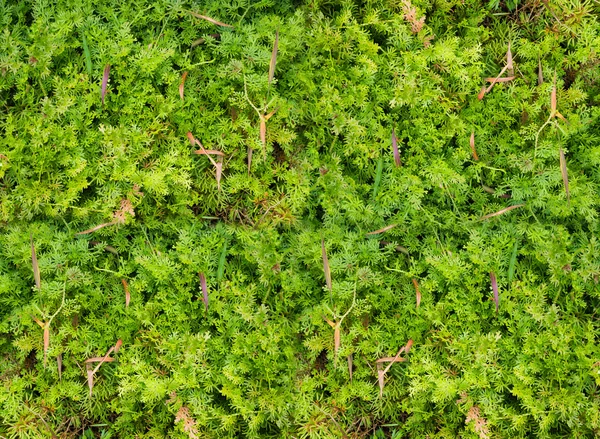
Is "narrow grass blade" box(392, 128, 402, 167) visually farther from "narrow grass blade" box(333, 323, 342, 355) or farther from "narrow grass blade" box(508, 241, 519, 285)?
"narrow grass blade" box(333, 323, 342, 355)

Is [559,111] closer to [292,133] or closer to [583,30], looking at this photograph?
[583,30]

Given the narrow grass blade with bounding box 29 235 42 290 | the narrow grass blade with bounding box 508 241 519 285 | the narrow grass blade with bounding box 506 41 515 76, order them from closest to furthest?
the narrow grass blade with bounding box 29 235 42 290 < the narrow grass blade with bounding box 508 241 519 285 < the narrow grass blade with bounding box 506 41 515 76

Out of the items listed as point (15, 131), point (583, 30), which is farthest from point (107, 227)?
point (583, 30)

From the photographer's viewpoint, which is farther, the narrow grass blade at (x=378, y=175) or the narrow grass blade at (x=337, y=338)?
the narrow grass blade at (x=378, y=175)

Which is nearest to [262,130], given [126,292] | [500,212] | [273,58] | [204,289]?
[273,58]

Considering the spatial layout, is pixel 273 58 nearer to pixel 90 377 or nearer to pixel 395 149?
pixel 395 149

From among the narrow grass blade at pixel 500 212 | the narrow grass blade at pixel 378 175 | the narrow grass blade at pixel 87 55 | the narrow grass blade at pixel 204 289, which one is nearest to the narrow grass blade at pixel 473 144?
the narrow grass blade at pixel 500 212

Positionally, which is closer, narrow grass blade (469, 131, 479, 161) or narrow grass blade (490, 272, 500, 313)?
narrow grass blade (490, 272, 500, 313)

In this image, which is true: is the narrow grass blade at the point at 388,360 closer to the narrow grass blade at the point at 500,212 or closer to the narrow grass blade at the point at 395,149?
the narrow grass blade at the point at 500,212

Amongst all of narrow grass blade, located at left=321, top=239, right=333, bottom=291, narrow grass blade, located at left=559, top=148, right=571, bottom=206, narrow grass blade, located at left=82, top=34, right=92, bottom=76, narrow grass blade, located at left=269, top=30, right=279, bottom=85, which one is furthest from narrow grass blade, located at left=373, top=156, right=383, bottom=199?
narrow grass blade, located at left=82, top=34, right=92, bottom=76
